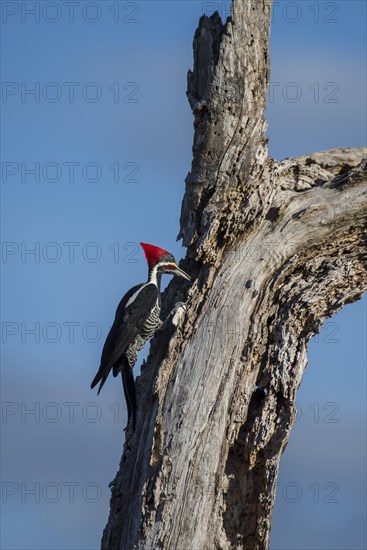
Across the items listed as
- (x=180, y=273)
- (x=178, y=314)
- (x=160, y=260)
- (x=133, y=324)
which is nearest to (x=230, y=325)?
(x=178, y=314)

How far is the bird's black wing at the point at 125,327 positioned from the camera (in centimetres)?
751

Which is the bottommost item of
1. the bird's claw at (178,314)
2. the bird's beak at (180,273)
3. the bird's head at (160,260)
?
the bird's claw at (178,314)

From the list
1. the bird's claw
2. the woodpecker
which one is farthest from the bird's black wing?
the bird's claw

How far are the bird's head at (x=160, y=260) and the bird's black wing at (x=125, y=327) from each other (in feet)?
0.75

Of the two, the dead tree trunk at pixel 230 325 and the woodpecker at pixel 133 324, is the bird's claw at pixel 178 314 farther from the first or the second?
the woodpecker at pixel 133 324

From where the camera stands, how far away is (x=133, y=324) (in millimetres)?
7668

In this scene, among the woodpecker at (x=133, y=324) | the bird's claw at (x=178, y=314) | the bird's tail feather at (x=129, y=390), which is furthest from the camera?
the woodpecker at (x=133, y=324)

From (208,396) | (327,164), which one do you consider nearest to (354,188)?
(327,164)

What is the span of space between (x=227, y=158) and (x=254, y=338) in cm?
128

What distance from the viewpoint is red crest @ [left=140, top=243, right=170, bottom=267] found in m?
7.93

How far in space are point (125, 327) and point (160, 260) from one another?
627 mm

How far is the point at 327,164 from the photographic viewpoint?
293 inches

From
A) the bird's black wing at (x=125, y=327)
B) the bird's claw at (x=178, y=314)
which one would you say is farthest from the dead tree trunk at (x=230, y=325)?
the bird's black wing at (x=125, y=327)

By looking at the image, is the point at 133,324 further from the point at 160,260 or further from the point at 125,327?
the point at 160,260
